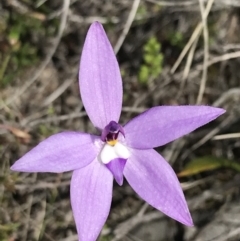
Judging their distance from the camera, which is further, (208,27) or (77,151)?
(208,27)

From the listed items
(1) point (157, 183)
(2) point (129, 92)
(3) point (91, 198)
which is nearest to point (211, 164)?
(2) point (129, 92)

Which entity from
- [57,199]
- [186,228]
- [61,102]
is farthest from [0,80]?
[186,228]

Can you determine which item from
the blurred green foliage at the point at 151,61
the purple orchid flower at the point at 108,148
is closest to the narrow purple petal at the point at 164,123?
the purple orchid flower at the point at 108,148

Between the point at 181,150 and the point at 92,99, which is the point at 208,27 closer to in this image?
the point at 181,150

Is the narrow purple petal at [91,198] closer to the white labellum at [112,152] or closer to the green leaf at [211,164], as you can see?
the white labellum at [112,152]

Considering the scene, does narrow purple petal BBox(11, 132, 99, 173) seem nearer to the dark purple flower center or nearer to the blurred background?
the dark purple flower center

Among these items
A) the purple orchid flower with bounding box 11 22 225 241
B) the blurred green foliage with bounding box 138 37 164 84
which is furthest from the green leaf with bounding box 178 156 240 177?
the purple orchid flower with bounding box 11 22 225 241
